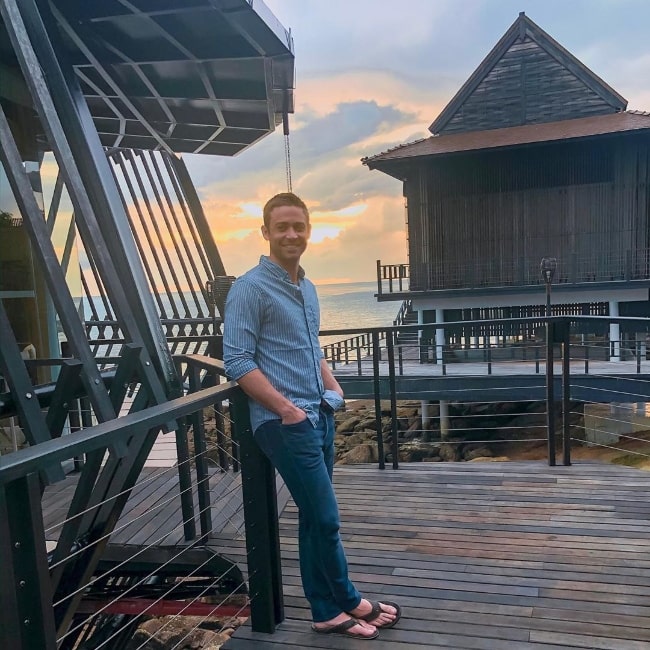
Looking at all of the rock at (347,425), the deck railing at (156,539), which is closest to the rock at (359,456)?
the rock at (347,425)

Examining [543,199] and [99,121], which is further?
[543,199]

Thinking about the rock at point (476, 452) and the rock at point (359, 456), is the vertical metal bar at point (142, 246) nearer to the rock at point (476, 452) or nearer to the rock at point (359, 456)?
the rock at point (359, 456)

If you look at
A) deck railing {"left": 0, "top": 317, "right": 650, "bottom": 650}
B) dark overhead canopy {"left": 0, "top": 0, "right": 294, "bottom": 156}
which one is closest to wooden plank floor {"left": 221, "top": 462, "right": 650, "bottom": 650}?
deck railing {"left": 0, "top": 317, "right": 650, "bottom": 650}

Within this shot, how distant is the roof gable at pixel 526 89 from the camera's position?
14.5 metres

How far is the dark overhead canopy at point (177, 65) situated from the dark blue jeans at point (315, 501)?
8.34 feet

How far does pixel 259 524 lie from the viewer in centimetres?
228

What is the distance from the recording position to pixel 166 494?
13.6ft

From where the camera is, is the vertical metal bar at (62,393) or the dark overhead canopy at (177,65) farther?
the dark overhead canopy at (177,65)

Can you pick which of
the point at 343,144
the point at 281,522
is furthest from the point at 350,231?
the point at 281,522

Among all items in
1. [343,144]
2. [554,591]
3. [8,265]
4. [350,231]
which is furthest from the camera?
[343,144]

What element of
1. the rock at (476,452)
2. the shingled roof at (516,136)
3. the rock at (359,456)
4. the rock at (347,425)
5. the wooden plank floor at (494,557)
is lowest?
the rock at (476,452)

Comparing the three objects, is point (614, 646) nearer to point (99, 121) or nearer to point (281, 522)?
point (281, 522)

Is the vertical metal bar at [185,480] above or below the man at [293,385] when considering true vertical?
below

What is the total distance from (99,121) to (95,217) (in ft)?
9.65
